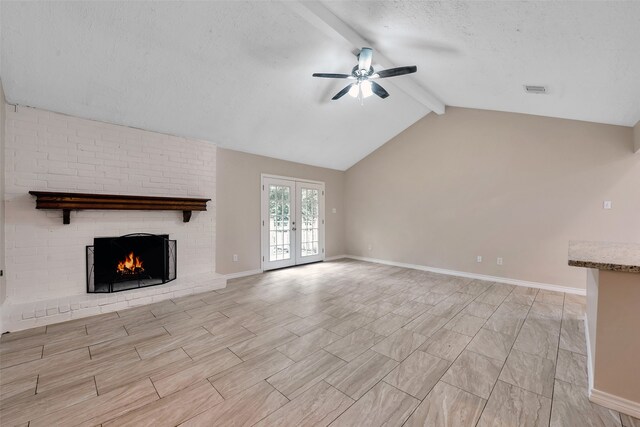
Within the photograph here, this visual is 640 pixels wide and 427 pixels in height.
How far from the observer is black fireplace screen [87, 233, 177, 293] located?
3.49 m

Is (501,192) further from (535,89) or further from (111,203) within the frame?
(111,203)

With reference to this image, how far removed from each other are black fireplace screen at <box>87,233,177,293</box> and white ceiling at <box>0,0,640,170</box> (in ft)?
5.42

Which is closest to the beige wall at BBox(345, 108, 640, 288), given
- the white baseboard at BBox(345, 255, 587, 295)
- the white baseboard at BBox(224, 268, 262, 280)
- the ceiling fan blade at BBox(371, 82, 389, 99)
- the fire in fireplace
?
the white baseboard at BBox(345, 255, 587, 295)

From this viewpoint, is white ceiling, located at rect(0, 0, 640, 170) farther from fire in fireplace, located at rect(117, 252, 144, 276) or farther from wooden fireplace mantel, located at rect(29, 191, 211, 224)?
fire in fireplace, located at rect(117, 252, 144, 276)

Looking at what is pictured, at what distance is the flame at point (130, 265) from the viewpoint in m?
3.72

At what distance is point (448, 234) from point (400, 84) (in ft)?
9.84

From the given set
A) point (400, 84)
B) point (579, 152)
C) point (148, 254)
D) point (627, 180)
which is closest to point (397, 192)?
point (400, 84)

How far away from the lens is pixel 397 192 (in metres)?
6.00

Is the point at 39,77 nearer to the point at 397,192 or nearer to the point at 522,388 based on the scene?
the point at 522,388

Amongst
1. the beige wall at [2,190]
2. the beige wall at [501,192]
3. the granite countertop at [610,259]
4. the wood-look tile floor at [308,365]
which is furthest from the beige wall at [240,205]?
the granite countertop at [610,259]

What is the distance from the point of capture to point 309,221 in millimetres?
6273

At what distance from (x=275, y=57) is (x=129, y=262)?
135 inches

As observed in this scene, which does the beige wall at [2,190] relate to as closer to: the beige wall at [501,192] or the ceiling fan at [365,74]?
the ceiling fan at [365,74]

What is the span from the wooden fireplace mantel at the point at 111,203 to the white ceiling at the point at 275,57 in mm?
1051
